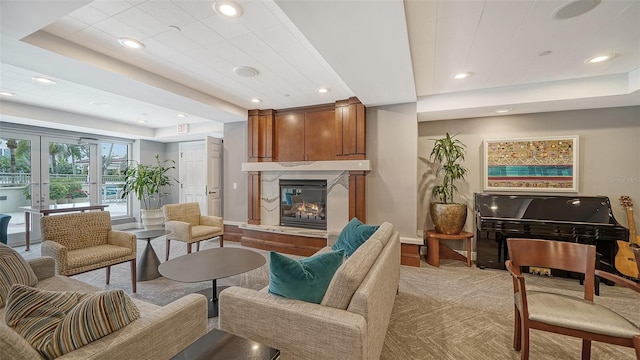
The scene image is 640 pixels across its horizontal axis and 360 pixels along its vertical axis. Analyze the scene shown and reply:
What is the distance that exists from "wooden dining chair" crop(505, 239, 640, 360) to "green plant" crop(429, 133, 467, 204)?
76.4 inches

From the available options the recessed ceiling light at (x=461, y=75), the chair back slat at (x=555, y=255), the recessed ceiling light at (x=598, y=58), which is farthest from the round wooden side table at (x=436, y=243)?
the recessed ceiling light at (x=598, y=58)

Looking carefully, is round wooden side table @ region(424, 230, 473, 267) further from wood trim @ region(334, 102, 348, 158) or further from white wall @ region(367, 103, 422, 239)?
wood trim @ region(334, 102, 348, 158)

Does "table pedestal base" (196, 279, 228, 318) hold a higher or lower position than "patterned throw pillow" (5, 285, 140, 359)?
lower

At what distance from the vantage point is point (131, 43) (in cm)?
238

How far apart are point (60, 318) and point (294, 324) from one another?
3.35ft

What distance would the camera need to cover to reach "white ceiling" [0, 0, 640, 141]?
184cm

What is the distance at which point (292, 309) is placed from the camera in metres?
1.36

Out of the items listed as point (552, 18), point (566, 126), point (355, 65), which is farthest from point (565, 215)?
point (355, 65)

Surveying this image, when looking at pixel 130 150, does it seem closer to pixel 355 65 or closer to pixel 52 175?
pixel 52 175

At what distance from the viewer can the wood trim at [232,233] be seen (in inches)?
197

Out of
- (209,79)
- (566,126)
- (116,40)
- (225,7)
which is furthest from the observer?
(566,126)

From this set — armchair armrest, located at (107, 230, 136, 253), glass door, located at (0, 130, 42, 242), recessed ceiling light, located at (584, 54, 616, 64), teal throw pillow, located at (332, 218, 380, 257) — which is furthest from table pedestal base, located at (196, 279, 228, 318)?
glass door, located at (0, 130, 42, 242)

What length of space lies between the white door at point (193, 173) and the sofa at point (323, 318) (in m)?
5.44

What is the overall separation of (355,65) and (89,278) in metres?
4.14
